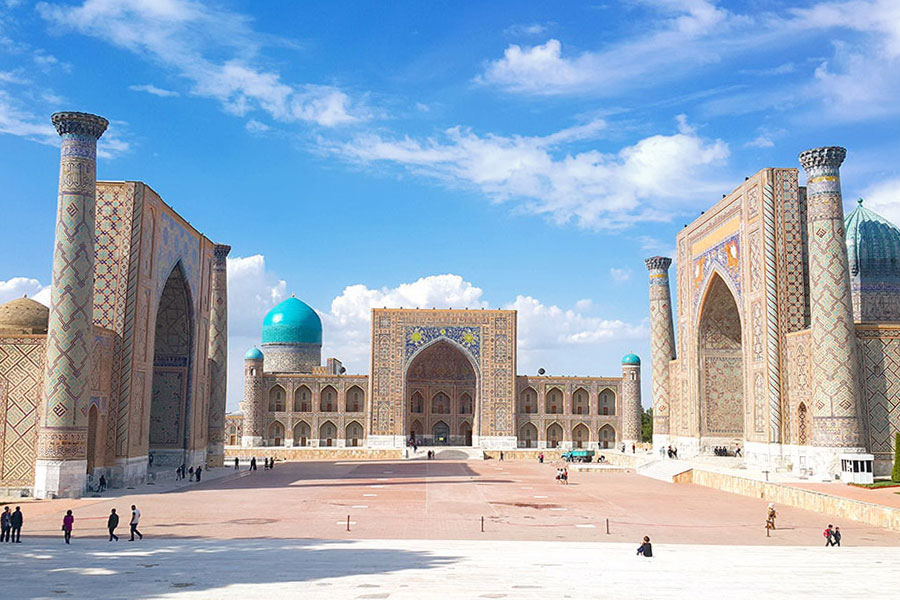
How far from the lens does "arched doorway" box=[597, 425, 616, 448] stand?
56.8 meters

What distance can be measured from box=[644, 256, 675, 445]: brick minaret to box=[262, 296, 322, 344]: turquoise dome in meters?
28.2

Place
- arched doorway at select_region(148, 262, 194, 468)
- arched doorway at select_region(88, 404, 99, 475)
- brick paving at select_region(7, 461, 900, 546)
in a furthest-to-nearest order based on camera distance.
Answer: arched doorway at select_region(148, 262, 194, 468), arched doorway at select_region(88, 404, 99, 475), brick paving at select_region(7, 461, 900, 546)

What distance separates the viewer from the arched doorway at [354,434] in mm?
55500

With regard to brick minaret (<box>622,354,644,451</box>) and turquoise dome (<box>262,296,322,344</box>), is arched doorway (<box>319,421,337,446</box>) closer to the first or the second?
turquoise dome (<box>262,296,322,344</box>)

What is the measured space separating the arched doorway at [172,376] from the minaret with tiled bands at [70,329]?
8115mm

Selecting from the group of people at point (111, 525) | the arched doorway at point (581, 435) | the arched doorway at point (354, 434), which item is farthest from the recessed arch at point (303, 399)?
the group of people at point (111, 525)

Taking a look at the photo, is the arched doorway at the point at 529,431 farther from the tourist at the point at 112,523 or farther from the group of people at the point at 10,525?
the group of people at the point at 10,525

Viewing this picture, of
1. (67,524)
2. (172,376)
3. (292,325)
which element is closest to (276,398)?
(292,325)

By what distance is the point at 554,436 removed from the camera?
56375 mm

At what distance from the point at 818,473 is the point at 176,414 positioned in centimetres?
2363

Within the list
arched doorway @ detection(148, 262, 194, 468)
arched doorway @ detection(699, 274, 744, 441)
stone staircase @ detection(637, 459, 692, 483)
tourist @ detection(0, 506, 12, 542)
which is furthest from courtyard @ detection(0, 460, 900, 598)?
arched doorway @ detection(699, 274, 744, 441)

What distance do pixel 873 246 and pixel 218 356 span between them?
96.9 ft

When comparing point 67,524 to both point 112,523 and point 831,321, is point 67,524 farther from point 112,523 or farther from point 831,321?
point 831,321

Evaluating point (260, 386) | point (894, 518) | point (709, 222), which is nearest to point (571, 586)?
point (894, 518)
